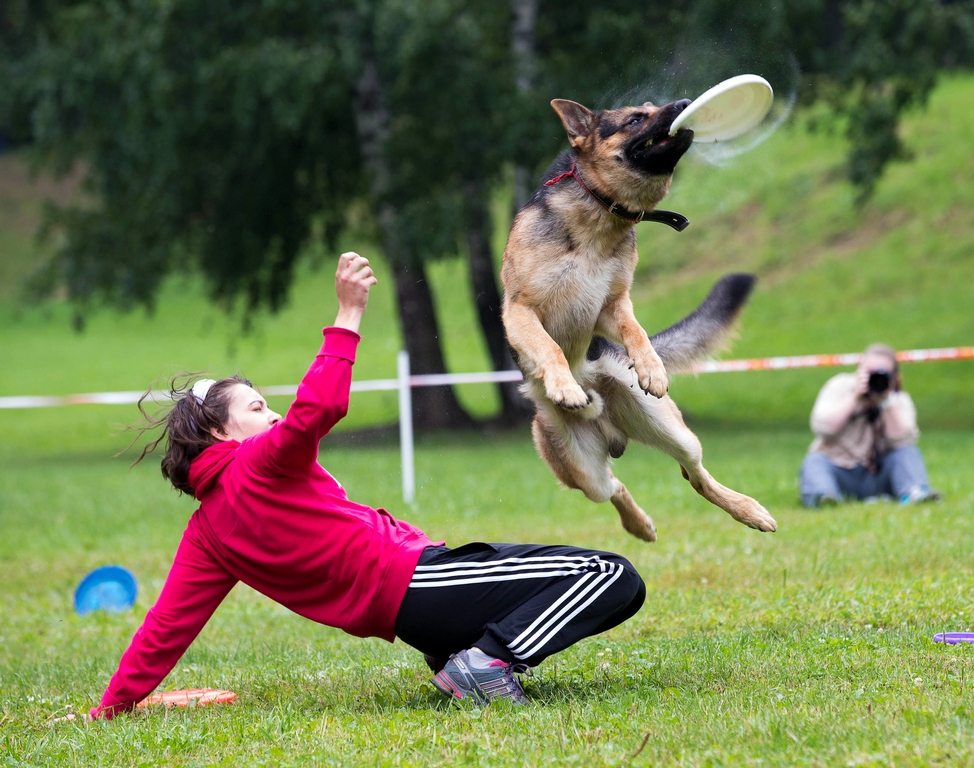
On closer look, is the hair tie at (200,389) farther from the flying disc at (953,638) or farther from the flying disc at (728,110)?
the flying disc at (953,638)

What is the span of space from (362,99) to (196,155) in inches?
103

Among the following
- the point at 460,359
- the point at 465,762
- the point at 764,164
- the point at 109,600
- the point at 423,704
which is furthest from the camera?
the point at 764,164

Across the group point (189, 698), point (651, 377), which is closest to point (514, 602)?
point (651, 377)

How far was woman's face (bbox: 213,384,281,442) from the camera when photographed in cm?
370

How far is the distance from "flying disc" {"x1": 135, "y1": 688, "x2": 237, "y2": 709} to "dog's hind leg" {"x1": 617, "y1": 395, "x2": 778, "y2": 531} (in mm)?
1934

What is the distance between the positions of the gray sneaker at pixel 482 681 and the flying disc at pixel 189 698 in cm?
104

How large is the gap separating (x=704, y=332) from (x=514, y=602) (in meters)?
1.65

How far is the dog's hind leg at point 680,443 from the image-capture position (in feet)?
Result: 13.7

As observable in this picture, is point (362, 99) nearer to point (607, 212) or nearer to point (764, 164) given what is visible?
point (607, 212)

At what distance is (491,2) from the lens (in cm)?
1427

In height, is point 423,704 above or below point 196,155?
below

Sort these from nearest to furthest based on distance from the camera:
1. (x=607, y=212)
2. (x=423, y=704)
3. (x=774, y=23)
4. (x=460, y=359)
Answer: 1. (x=423, y=704)
2. (x=607, y=212)
3. (x=774, y=23)
4. (x=460, y=359)

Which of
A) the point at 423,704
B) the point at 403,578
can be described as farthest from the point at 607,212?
the point at 423,704

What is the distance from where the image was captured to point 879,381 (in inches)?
308
